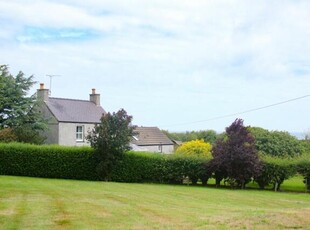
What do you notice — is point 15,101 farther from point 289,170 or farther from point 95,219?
point 95,219

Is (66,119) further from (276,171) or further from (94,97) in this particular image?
(276,171)

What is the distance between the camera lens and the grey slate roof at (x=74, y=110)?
45.4m

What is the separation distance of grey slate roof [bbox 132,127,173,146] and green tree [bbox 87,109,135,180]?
72.4 feet

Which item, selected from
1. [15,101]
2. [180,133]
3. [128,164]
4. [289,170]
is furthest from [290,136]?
[180,133]

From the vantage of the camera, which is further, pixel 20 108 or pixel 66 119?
pixel 66 119

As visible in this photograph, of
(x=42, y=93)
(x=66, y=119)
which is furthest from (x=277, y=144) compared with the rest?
(x=42, y=93)

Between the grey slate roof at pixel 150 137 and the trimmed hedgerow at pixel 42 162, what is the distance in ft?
72.0

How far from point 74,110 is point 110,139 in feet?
54.0

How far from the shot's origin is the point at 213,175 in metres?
33.0

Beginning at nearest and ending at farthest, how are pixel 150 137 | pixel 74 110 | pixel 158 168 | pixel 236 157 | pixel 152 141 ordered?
pixel 236 157 < pixel 158 168 < pixel 74 110 < pixel 152 141 < pixel 150 137

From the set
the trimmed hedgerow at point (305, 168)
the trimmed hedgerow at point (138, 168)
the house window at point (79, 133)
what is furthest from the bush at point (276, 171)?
the house window at point (79, 133)

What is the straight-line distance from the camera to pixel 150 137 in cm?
5781

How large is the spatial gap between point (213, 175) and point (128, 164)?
6369 millimetres

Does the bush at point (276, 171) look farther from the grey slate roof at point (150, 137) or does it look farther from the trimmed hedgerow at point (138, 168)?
the grey slate roof at point (150, 137)
